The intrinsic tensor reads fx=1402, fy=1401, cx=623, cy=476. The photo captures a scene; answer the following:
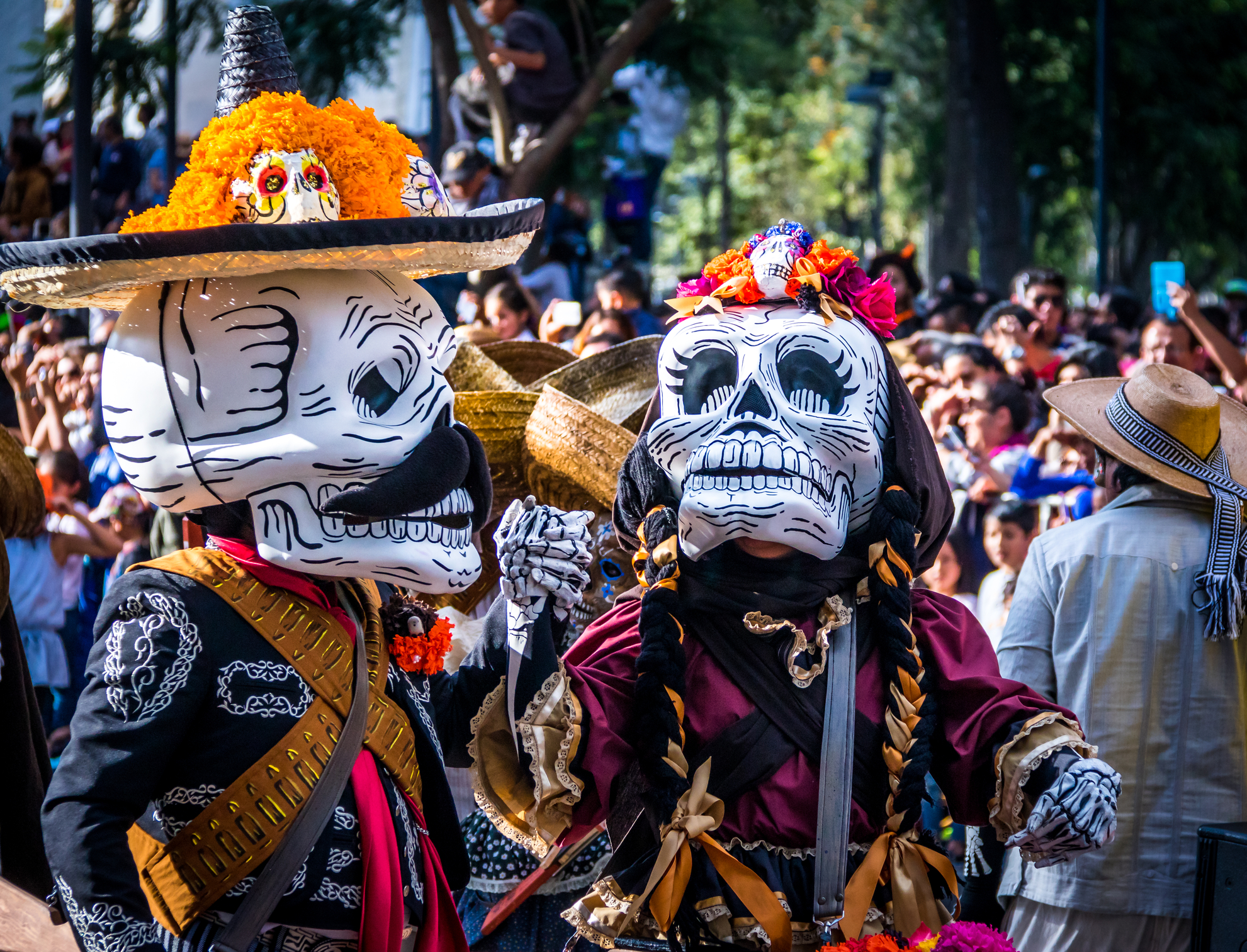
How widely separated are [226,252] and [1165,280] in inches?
207

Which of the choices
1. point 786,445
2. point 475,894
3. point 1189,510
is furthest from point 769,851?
point 1189,510

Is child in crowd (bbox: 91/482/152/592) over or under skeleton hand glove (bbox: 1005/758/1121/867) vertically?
over

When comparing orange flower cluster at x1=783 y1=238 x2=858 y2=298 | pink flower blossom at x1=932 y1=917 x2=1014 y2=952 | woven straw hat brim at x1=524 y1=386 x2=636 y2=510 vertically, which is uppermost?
orange flower cluster at x1=783 y1=238 x2=858 y2=298

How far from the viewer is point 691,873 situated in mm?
2828

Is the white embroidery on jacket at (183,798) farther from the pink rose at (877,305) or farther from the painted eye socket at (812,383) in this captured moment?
the pink rose at (877,305)

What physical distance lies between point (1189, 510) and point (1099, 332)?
173 inches

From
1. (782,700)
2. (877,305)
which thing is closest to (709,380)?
(877,305)

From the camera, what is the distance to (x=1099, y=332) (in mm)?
7891

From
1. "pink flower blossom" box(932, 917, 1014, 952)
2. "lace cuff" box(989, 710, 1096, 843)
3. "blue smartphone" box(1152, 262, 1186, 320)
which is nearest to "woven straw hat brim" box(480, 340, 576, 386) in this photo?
"lace cuff" box(989, 710, 1096, 843)

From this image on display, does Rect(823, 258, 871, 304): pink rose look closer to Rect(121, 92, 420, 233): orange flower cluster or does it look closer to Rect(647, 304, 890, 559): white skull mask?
Rect(647, 304, 890, 559): white skull mask

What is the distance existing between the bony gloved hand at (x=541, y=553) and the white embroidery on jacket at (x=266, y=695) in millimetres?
430

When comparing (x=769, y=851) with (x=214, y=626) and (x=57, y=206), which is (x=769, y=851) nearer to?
(x=214, y=626)

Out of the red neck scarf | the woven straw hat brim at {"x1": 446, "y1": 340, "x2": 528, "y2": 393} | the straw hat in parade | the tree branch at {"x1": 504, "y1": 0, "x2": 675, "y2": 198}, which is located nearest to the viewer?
the red neck scarf

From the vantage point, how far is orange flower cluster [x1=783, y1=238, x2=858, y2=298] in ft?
10.0
